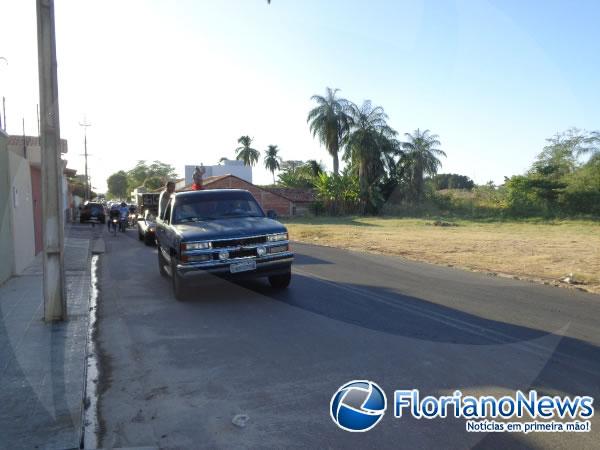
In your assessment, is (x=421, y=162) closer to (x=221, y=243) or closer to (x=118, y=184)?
(x=221, y=243)

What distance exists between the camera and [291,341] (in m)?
5.91

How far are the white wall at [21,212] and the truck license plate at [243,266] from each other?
19.5 ft

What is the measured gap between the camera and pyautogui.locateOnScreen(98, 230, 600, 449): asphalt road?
12.3 feet

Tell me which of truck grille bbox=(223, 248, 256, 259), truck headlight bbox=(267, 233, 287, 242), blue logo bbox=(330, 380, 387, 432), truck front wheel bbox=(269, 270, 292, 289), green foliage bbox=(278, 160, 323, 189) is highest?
green foliage bbox=(278, 160, 323, 189)

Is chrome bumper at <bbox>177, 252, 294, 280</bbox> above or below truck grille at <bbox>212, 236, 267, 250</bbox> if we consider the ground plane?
below

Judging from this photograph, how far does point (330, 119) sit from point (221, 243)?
160ft

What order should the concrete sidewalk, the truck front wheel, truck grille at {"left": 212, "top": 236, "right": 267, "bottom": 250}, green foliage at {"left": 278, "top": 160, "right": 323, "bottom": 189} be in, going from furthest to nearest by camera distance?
green foliage at {"left": 278, "top": 160, "right": 323, "bottom": 189}
the truck front wheel
truck grille at {"left": 212, "top": 236, "right": 267, "bottom": 250}
the concrete sidewalk

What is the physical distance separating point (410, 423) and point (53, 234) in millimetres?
A: 5257

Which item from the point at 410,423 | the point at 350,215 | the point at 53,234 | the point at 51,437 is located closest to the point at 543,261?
the point at 410,423

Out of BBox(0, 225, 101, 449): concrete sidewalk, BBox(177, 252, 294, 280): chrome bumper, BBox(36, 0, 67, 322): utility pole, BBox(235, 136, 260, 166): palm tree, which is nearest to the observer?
BBox(0, 225, 101, 449): concrete sidewalk

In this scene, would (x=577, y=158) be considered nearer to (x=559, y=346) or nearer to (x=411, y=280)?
(x=411, y=280)

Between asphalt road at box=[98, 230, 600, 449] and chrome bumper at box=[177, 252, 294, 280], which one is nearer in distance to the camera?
asphalt road at box=[98, 230, 600, 449]

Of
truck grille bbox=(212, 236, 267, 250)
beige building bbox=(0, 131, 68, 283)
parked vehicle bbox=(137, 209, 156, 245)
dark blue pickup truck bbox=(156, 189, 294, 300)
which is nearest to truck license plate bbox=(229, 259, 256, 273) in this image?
dark blue pickup truck bbox=(156, 189, 294, 300)

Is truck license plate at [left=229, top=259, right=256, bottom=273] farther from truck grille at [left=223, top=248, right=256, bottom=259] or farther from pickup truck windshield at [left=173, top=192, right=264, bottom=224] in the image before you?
pickup truck windshield at [left=173, top=192, right=264, bottom=224]
